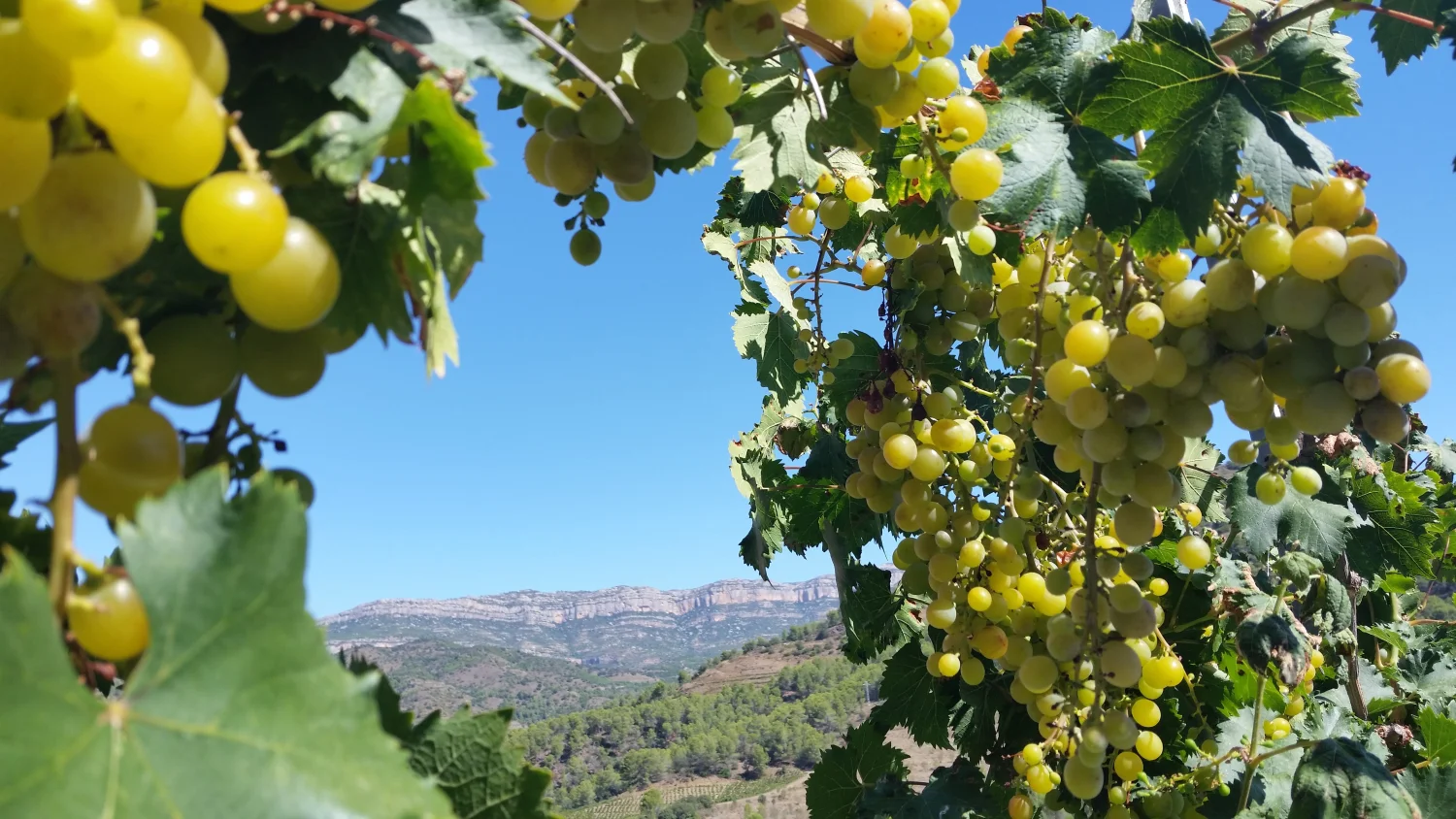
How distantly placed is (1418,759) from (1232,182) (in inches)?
75.8

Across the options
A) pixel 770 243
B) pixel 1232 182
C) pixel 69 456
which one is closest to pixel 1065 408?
pixel 1232 182

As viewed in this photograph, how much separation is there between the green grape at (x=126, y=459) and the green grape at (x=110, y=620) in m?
0.06

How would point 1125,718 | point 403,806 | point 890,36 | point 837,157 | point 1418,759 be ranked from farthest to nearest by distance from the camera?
point 1418,759, point 837,157, point 1125,718, point 890,36, point 403,806

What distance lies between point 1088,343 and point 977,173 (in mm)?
312

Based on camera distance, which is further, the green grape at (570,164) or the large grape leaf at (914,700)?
the large grape leaf at (914,700)

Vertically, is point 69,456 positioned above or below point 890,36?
below

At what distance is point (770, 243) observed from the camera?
13.0ft

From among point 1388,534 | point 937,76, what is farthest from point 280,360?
point 1388,534

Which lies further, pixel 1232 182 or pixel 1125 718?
pixel 1125 718

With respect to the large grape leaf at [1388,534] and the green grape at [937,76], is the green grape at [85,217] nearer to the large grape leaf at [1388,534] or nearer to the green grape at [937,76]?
the green grape at [937,76]

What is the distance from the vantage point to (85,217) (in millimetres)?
571

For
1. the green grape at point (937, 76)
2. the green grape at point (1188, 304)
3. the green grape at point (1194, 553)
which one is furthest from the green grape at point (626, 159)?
the green grape at point (1194, 553)

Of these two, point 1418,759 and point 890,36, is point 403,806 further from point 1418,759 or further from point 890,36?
point 1418,759

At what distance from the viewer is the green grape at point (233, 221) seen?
586 millimetres
